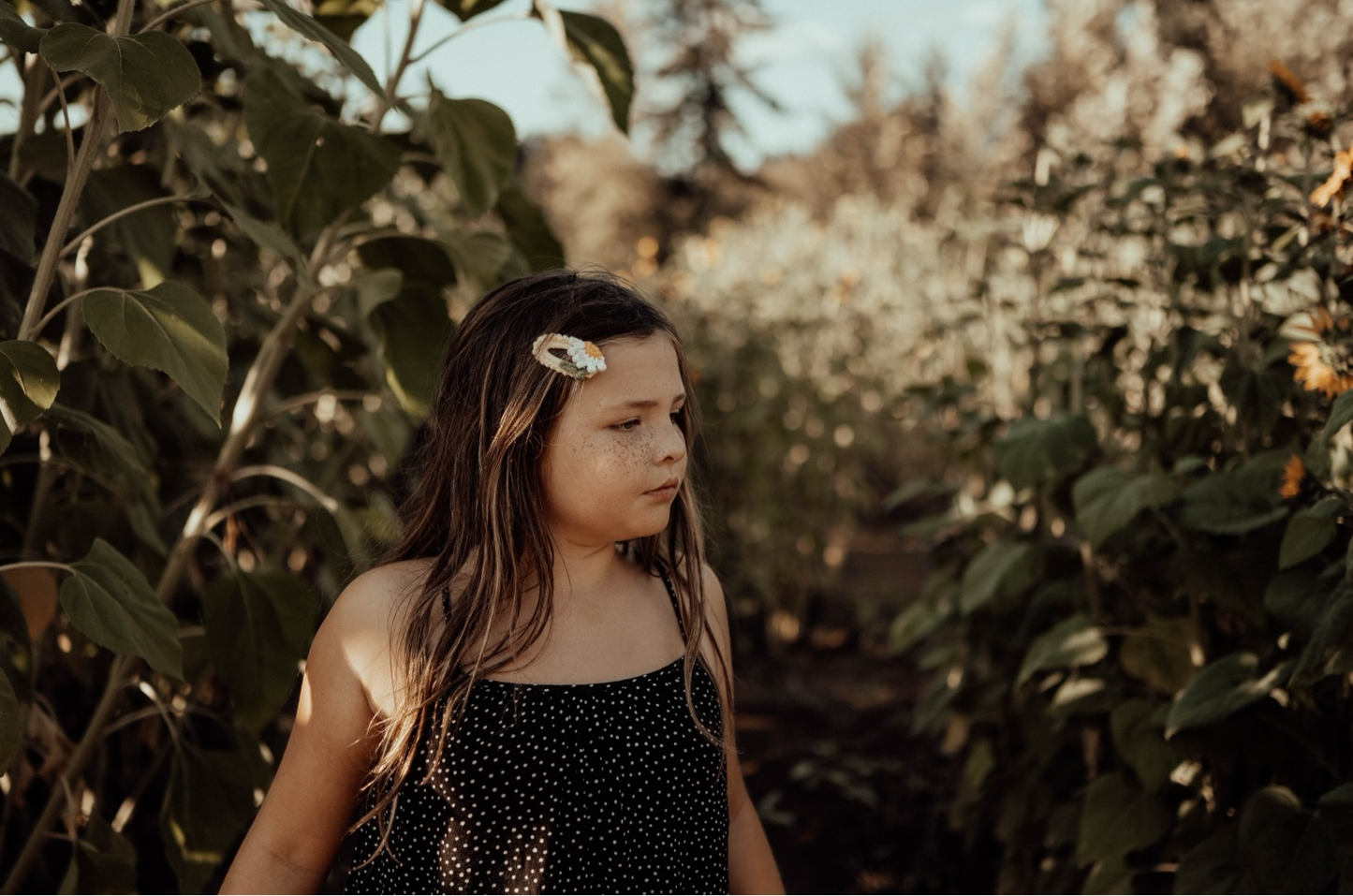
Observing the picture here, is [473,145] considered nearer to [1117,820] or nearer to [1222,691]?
[1222,691]

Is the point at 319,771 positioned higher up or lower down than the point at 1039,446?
lower down

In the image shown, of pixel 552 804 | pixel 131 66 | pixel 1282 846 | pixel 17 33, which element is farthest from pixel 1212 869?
pixel 17 33

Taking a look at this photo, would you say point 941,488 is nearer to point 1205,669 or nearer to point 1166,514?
point 1166,514

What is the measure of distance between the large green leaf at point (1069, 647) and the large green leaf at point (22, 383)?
1374 mm

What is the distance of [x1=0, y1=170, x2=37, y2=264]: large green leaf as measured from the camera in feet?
4.14

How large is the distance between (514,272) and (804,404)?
8.69ft

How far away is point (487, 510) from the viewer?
Result: 127 centimetres

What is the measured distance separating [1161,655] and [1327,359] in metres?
0.60

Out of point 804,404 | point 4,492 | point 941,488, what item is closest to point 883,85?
point 804,404

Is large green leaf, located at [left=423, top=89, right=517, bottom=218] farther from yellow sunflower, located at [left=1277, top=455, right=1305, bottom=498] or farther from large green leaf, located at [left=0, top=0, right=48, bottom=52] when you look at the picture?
yellow sunflower, located at [left=1277, top=455, right=1305, bottom=498]

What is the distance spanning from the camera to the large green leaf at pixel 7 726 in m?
1.05

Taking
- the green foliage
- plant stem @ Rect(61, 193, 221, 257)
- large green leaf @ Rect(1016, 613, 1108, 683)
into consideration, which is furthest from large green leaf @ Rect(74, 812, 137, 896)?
large green leaf @ Rect(1016, 613, 1108, 683)

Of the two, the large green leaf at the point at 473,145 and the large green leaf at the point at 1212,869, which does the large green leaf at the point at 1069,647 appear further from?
the large green leaf at the point at 473,145

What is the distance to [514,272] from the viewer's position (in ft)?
5.29
